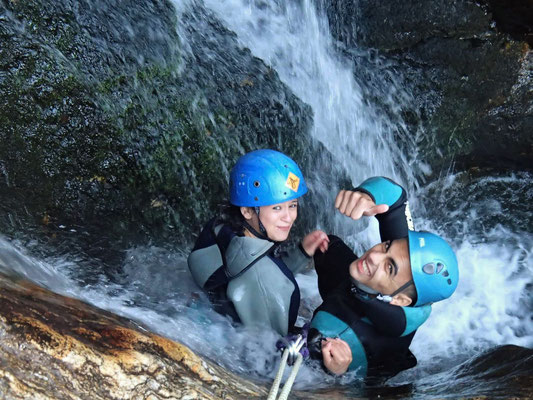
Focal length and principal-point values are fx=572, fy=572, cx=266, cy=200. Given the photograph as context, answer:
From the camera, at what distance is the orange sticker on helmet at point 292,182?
4016mm

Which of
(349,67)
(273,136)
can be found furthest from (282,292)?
(349,67)

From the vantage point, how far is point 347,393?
3.17 m

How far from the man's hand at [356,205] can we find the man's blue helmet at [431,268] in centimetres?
39

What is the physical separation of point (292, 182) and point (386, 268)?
92 centimetres

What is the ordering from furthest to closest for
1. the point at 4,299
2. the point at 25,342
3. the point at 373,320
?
the point at 373,320 < the point at 4,299 < the point at 25,342

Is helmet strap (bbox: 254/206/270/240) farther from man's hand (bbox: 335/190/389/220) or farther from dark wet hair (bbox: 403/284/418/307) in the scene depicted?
dark wet hair (bbox: 403/284/418/307)

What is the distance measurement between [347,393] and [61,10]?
3741 millimetres

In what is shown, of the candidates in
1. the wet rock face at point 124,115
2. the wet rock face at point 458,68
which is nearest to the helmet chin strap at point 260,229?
the wet rock face at point 124,115

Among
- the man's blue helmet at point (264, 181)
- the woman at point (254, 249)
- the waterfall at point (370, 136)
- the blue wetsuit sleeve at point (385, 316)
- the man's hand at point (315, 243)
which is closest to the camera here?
the blue wetsuit sleeve at point (385, 316)

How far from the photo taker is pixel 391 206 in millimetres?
4039

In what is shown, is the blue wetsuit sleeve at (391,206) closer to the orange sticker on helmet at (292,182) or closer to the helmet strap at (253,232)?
the orange sticker on helmet at (292,182)

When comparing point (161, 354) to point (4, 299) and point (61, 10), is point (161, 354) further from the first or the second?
point (61, 10)

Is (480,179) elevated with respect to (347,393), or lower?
elevated

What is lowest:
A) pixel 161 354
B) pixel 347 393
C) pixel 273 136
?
pixel 161 354
